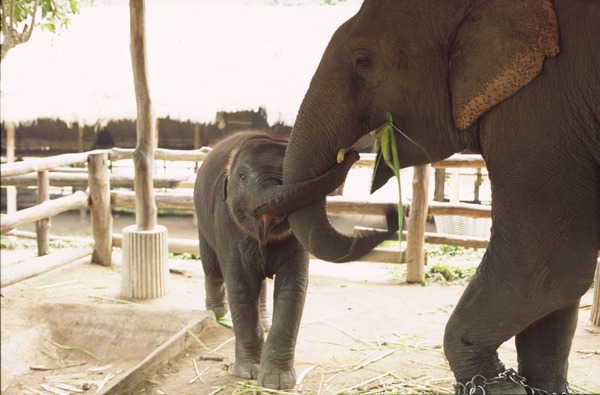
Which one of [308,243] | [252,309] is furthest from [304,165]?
[252,309]

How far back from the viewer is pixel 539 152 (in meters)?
2.68

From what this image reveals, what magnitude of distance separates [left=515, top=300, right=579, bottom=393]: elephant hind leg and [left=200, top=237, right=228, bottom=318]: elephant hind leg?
282cm

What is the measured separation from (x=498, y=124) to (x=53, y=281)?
5771mm

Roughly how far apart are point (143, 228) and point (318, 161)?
13.4ft

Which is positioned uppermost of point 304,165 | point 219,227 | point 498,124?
point 498,124

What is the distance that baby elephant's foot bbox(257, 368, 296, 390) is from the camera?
406 cm

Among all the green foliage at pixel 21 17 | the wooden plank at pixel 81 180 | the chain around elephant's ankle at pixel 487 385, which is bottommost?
the chain around elephant's ankle at pixel 487 385

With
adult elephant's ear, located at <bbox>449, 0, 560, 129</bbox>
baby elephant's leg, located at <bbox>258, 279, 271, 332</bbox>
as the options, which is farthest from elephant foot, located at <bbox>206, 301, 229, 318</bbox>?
adult elephant's ear, located at <bbox>449, 0, 560, 129</bbox>

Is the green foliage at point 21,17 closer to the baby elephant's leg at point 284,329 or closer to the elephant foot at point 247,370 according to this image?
the baby elephant's leg at point 284,329

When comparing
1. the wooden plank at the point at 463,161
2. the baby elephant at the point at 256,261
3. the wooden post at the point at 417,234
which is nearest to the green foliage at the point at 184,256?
the wooden post at the point at 417,234

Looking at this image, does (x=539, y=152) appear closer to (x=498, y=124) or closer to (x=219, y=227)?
(x=498, y=124)

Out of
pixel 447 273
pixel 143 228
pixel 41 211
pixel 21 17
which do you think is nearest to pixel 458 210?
pixel 447 273

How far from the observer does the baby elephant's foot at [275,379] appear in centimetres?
406

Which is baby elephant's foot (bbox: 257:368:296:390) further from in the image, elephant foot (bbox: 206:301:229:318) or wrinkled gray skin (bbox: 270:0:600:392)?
elephant foot (bbox: 206:301:229:318)
